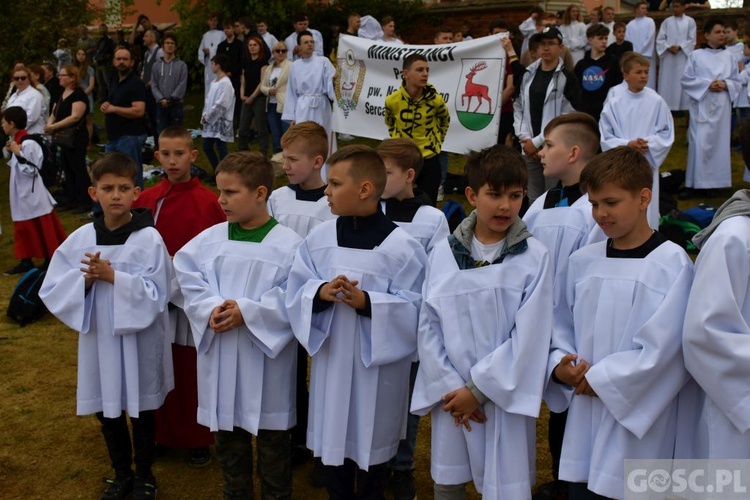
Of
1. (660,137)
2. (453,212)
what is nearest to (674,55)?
(660,137)

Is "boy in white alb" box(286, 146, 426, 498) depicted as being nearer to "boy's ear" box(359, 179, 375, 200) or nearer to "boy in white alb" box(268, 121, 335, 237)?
"boy's ear" box(359, 179, 375, 200)

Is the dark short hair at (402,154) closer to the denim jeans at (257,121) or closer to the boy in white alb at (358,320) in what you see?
the boy in white alb at (358,320)

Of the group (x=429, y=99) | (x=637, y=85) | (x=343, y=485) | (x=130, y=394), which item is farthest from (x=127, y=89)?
(x=343, y=485)

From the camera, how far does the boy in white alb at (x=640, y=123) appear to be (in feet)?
25.5

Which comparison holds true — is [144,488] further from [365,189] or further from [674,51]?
[674,51]

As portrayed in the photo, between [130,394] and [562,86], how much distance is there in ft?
19.1

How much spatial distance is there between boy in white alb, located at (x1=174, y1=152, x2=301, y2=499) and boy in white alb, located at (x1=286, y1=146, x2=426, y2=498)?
0.15 metres

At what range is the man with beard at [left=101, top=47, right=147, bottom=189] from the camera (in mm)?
10188

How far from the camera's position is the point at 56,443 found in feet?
16.0

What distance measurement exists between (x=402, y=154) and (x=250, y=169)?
2.67ft

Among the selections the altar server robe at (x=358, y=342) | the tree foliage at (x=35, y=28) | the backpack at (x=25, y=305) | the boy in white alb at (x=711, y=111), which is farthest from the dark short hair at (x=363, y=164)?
the tree foliage at (x=35, y=28)

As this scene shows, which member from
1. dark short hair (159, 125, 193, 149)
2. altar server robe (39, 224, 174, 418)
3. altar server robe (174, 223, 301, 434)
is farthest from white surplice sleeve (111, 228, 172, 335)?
dark short hair (159, 125, 193, 149)

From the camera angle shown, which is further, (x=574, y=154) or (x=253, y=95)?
(x=253, y=95)

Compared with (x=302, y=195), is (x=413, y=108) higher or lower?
higher
